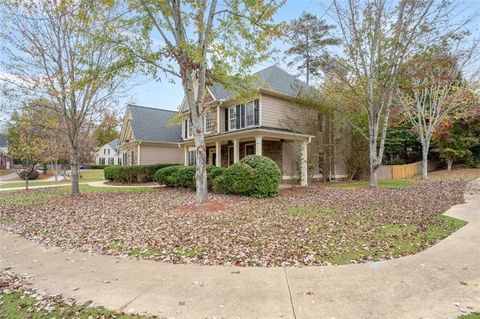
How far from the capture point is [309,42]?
1989cm

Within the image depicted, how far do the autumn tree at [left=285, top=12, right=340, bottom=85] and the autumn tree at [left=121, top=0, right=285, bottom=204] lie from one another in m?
1.56

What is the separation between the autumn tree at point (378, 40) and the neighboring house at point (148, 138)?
1540 cm

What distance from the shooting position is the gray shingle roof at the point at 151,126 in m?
24.3

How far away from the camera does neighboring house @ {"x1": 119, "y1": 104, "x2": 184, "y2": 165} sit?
24016mm

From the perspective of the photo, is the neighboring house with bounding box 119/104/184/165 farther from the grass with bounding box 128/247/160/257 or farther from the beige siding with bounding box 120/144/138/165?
the grass with bounding box 128/247/160/257

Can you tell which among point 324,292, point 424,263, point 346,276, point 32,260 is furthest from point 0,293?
point 424,263

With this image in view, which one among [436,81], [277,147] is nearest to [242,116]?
[277,147]

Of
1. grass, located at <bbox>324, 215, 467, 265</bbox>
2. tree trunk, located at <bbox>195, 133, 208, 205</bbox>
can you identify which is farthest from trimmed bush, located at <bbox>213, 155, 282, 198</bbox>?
grass, located at <bbox>324, 215, 467, 265</bbox>

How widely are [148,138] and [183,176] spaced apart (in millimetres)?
10787

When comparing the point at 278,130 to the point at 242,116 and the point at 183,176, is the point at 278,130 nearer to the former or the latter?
the point at 242,116

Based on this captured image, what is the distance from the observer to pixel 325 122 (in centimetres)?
1927

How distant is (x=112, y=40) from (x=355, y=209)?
9.65 metres

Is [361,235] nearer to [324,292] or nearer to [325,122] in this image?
[324,292]

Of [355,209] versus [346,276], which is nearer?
[346,276]
